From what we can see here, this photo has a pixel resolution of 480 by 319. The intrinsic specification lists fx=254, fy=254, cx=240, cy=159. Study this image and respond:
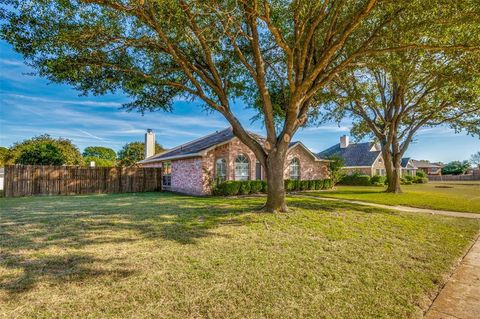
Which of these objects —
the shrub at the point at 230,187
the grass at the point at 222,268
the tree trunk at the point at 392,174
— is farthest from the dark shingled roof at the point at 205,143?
the tree trunk at the point at 392,174

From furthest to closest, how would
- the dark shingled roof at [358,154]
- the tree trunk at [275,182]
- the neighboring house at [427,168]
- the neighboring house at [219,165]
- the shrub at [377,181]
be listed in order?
the neighboring house at [427,168]
the dark shingled roof at [358,154]
the shrub at [377,181]
the neighboring house at [219,165]
the tree trunk at [275,182]

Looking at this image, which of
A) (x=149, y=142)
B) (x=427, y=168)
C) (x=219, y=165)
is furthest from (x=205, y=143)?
(x=427, y=168)

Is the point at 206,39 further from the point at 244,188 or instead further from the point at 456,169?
the point at 456,169

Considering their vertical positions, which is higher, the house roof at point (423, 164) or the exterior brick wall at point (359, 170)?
the house roof at point (423, 164)

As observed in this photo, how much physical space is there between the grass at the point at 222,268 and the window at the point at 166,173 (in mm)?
13910

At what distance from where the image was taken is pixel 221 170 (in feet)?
59.2

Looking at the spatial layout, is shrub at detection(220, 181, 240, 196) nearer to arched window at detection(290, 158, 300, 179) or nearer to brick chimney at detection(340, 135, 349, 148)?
arched window at detection(290, 158, 300, 179)

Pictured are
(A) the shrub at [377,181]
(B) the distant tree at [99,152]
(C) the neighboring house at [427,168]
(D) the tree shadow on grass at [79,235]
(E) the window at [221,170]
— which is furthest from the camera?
(C) the neighboring house at [427,168]

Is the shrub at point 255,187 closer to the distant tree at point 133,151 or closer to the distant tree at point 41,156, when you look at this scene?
the distant tree at point 41,156

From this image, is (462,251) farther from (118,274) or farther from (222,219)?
(118,274)

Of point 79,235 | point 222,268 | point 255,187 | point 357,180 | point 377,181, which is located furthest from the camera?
point 357,180

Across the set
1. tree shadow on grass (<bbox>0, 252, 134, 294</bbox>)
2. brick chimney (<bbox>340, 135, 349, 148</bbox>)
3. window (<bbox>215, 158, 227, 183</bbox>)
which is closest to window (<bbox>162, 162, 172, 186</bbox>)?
window (<bbox>215, 158, 227, 183</bbox>)

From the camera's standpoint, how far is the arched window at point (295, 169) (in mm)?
21609

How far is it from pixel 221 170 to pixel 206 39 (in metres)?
10.7
